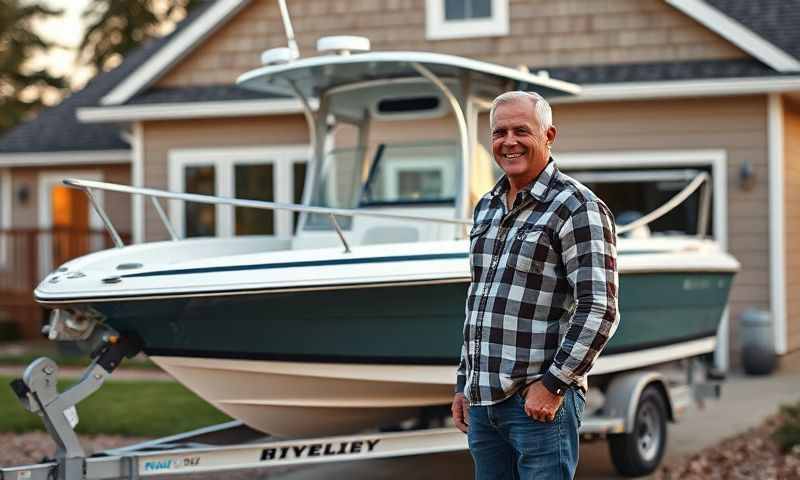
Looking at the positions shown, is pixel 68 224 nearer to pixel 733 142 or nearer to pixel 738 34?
pixel 733 142

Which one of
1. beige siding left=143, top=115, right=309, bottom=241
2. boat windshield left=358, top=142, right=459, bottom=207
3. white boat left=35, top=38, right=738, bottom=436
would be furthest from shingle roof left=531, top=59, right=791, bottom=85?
boat windshield left=358, top=142, right=459, bottom=207

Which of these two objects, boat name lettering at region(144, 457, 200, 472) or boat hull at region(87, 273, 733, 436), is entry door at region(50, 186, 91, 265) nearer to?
boat hull at region(87, 273, 733, 436)

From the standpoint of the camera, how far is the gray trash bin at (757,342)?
12086 millimetres

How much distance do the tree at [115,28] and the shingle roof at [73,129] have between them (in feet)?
41.1

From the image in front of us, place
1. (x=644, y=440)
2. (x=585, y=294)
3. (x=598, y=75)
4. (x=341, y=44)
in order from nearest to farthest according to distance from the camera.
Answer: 1. (x=585, y=294)
2. (x=341, y=44)
3. (x=644, y=440)
4. (x=598, y=75)

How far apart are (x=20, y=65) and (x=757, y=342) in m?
25.8

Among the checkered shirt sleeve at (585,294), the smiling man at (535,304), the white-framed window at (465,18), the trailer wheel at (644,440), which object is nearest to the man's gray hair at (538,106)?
the smiling man at (535,304)

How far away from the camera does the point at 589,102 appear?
42.9 feet

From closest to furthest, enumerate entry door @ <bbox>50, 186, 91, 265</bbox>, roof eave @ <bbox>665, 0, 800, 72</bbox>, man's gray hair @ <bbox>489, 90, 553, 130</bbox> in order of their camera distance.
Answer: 1. man's gray hair @ <bbox>489, 90, 553, 130</bbox>
2. roof eave @ <bbox>665, 0, 800, 72</bbox>
3. entry door @ <bbox>50, 186, 91, 265</bbox>

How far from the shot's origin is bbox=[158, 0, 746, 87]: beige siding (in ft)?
42.7

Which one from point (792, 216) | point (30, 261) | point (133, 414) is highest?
point (792, 216)

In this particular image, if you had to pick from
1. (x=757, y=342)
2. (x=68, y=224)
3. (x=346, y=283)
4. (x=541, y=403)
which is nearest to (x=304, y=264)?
(x=346, y=283)

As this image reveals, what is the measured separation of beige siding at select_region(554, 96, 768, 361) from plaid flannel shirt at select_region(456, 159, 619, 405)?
9438 millimetres

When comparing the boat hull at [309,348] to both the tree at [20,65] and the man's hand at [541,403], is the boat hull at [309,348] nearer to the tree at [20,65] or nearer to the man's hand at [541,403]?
the man's hand at [541,403]
